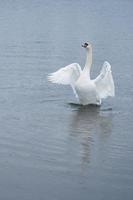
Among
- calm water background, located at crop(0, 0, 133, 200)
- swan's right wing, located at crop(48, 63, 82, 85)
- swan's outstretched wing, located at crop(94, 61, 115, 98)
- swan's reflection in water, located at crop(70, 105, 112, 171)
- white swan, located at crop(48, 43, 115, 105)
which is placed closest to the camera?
calm water background, located at crop(0, 0, 133, 200)

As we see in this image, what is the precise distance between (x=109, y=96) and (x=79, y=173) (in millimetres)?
7138

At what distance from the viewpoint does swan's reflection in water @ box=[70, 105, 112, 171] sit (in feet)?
→ 47.9

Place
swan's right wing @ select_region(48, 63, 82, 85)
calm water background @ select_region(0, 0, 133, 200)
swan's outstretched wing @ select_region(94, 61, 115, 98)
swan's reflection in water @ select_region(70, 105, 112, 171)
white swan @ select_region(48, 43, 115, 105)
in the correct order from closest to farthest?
→ calm water background @ select_region(0, 0, 133, 200)
swan's reflection in water @ select_region(70, 105, 112, 171)
white swan @ select_region(48, 43, 115, 105)
swan's outstretched wing @ select_region(94, 61, 115, 98)
swan's right wing @ select_region(48, 63, 82, 85)

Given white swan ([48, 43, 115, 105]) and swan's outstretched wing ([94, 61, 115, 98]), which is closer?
white swan ([48, 43, 115, 105])

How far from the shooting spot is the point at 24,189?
39.4 feet

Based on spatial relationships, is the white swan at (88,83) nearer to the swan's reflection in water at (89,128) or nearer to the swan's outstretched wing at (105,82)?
the swan's outstretched wing at (105,82)

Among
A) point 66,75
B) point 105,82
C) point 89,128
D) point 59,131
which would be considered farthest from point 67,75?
point 59,131

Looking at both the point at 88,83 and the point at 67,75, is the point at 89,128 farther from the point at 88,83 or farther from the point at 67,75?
the point at 67,75

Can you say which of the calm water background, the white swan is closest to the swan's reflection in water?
the calm water background

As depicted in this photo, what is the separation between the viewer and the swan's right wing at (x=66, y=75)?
63.9 ft

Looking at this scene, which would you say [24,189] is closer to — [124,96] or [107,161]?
[107,161]

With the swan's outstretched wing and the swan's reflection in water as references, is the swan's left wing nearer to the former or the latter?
the swan's outstretched wing

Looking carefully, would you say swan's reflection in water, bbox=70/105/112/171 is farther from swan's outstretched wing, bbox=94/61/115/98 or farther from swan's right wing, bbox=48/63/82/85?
swan's right wing, bbox=48/63/82/85

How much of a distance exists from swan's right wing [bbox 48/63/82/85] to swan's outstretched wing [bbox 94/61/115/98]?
0.70 metres
